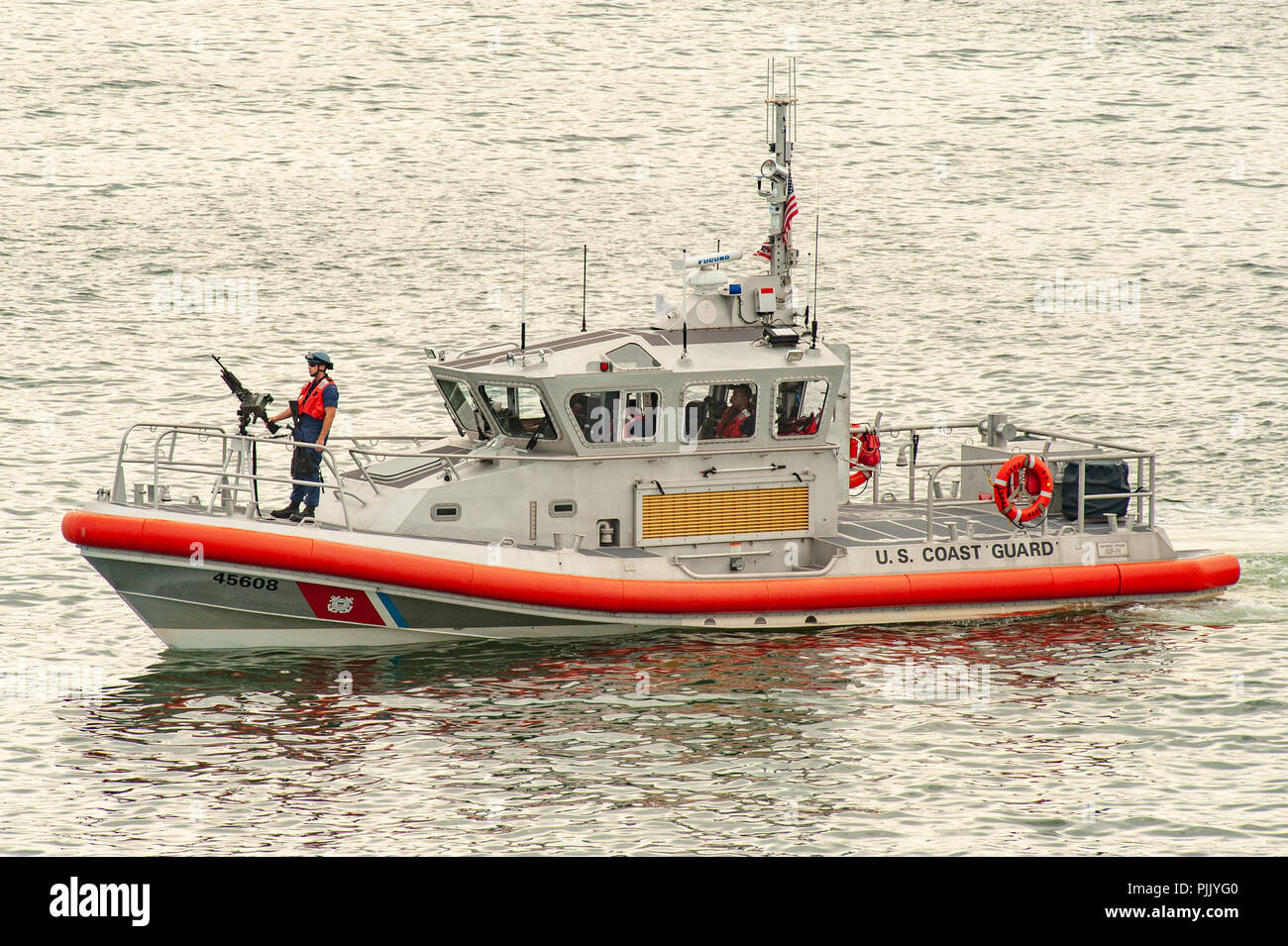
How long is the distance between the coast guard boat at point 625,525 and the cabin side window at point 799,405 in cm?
2

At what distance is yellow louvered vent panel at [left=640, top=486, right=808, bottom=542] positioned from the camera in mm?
17172

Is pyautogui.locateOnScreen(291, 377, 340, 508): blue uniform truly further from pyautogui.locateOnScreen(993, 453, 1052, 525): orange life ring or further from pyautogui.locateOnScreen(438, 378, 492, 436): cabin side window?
pyautogui.locateOnScreen(993, 453, 1052, 525): orange life ring

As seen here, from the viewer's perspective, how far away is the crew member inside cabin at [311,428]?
16.7 metres

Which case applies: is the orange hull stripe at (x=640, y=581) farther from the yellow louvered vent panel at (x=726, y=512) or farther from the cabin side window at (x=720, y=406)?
the cabin side window at (x=720, y=406)

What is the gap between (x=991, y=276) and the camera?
33875 millimetres

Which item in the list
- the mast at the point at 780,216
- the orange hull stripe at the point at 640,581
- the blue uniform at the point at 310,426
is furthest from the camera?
the mast at the point at 780,216

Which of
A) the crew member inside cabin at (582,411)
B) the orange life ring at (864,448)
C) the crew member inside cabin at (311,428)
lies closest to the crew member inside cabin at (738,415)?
the crew member inside cabin at (582,411)

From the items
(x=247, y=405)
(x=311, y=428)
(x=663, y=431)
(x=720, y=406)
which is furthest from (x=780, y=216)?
(x=247, y=405)

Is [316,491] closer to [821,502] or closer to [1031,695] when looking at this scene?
[821,502]

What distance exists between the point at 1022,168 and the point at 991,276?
7.31 metres

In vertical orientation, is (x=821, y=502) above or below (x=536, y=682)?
above

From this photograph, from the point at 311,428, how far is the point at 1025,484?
6.96 metres

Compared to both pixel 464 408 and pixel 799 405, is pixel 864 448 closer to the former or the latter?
pixel 799 405
